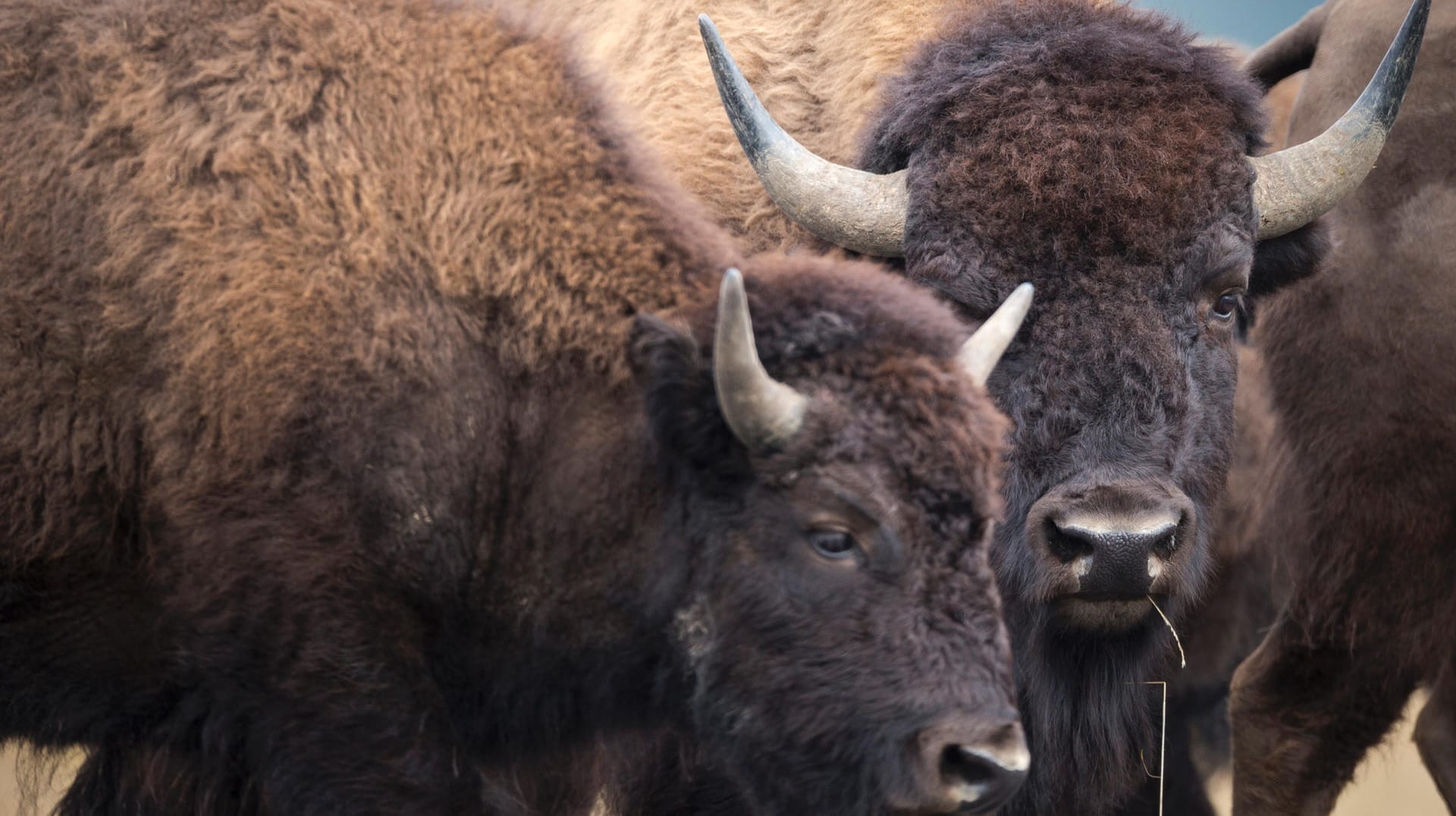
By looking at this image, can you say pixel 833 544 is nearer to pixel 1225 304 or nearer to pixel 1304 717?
pixel 1225 304

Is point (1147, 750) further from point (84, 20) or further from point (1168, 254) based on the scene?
point (84, 20)

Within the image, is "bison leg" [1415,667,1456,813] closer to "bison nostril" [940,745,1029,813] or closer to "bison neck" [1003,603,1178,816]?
"bison neck" [1003,603,1178,816]

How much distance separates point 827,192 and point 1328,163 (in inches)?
54.9

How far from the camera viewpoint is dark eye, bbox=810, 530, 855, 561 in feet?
10.9

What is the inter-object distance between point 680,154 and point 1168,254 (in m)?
1.55

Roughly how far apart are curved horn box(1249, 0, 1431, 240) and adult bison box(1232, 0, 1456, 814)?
0.57 m

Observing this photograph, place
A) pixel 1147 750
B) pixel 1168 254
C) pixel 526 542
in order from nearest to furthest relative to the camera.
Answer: pixel 526 542
pixel 1168 254
pixel 1147 750

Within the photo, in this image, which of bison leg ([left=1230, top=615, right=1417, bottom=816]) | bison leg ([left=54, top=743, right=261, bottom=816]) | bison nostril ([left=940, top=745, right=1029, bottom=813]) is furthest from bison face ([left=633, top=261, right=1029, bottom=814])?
bison leg ([left=1230, top=615, right=1417, bottom=816])

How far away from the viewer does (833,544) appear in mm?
3336

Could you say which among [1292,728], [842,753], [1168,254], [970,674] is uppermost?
[1168,254]

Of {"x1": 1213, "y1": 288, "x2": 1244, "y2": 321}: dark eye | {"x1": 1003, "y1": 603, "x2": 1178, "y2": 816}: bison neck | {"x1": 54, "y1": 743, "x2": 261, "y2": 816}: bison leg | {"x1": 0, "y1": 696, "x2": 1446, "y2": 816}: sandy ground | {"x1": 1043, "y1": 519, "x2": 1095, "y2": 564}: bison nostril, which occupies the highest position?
{"x1": 1213, "y1": 288, "x2": 1244, "y2": 321}: dark eye

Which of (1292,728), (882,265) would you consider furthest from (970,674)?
(1292,728)

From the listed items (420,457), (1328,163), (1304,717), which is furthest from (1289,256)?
(420,457)

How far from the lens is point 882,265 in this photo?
443cm
